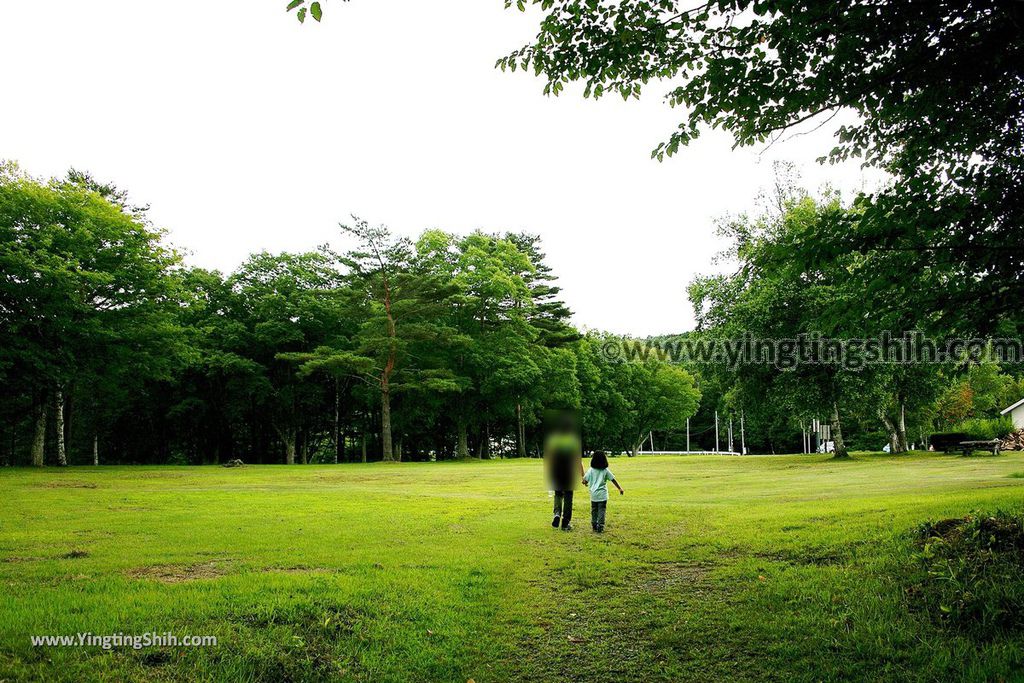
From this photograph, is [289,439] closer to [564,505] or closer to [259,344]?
[259,344]

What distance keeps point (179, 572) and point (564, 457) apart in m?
6.06

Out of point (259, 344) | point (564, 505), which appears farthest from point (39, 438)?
point (564, 505)

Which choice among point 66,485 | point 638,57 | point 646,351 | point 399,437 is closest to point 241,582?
point 638,57

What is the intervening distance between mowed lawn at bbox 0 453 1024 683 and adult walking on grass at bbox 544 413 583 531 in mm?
774

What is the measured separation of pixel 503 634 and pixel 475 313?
130 feet

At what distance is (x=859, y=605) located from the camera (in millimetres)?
6102

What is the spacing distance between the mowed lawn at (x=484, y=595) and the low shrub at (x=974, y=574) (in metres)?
0.20

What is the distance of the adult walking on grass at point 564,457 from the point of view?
1087cm

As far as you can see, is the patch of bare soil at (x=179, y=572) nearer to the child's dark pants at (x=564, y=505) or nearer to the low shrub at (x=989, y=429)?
the child's dark pants at (x=564, y=505)

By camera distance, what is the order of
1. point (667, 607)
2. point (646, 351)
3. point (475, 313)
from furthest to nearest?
point (646, 351)
point (475, 313)
point (667, 607)

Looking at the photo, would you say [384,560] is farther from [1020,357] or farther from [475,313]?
[475,313]

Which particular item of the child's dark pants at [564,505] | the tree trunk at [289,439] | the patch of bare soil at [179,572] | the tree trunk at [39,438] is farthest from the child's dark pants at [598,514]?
the tree trunk at [289,439]

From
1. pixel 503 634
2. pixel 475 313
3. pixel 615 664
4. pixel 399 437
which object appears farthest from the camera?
pixel 399 437

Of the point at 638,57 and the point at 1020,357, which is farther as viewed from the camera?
the point at 1020,357
